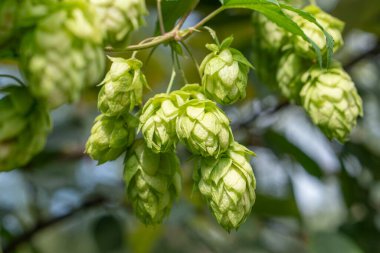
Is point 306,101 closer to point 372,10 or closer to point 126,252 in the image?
point 372,10

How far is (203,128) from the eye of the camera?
1278 millimetres

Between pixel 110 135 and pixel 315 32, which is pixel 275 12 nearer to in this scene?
pixel 315 32

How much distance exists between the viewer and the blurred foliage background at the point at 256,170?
96.0 inches

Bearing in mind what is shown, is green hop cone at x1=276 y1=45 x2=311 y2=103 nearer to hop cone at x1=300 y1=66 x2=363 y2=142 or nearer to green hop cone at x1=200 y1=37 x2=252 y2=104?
hop cone at x1=300 y1=66 x2=363 y2=142

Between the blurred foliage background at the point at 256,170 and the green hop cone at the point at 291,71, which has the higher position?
the green hop cone at the point at 291,71

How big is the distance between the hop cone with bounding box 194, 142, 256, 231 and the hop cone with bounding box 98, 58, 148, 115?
0.21m

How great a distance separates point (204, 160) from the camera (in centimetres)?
137

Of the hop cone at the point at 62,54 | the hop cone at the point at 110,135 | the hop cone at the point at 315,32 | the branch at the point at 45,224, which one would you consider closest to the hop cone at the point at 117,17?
the hop cone at the point at 62,54

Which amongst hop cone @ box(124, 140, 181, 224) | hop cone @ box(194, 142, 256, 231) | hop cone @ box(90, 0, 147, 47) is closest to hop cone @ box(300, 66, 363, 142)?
hop cone @ box(194, 142, 256, 231)

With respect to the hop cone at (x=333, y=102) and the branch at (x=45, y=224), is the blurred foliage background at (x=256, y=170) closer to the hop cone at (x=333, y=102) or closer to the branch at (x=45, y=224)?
the branch at (x=45, y=224)

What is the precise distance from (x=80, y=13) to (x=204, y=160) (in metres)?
0.49

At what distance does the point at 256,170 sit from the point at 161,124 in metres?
1.90

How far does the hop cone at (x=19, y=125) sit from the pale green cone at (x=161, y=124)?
0.23m

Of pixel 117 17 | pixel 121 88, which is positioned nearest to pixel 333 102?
pixel 121 88
